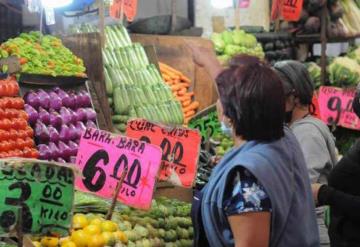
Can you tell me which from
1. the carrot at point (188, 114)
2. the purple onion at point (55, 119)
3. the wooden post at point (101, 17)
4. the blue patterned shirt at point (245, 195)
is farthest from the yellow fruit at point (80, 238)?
the carrot at point (188, 114)

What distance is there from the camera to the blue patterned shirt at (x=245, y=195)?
2.12m

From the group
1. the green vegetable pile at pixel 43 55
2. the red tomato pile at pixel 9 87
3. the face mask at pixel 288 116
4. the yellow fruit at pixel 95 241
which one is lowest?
the yellow fruit at pixel 95 241

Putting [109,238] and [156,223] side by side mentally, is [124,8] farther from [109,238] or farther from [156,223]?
[109,238]

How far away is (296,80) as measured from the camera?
3.34 meters

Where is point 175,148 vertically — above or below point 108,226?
above

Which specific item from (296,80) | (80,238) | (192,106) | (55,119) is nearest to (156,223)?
(80,238)

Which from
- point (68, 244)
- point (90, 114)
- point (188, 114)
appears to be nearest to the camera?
point (68, 244)

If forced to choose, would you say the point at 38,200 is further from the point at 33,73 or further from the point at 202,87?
the point at 202,87

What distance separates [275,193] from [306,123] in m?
1.32

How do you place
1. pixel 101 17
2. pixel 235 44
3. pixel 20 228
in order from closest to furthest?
pixel 20 228 < pixel 101 17 < pixel 235 44

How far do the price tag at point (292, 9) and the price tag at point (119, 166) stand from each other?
459 cm

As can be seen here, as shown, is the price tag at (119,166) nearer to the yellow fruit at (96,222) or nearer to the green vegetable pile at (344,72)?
Answer: the yellow fruit at (96,222)

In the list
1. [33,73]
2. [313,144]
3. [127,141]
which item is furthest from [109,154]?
[33,73]

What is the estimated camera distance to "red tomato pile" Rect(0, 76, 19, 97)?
13.8 feet
